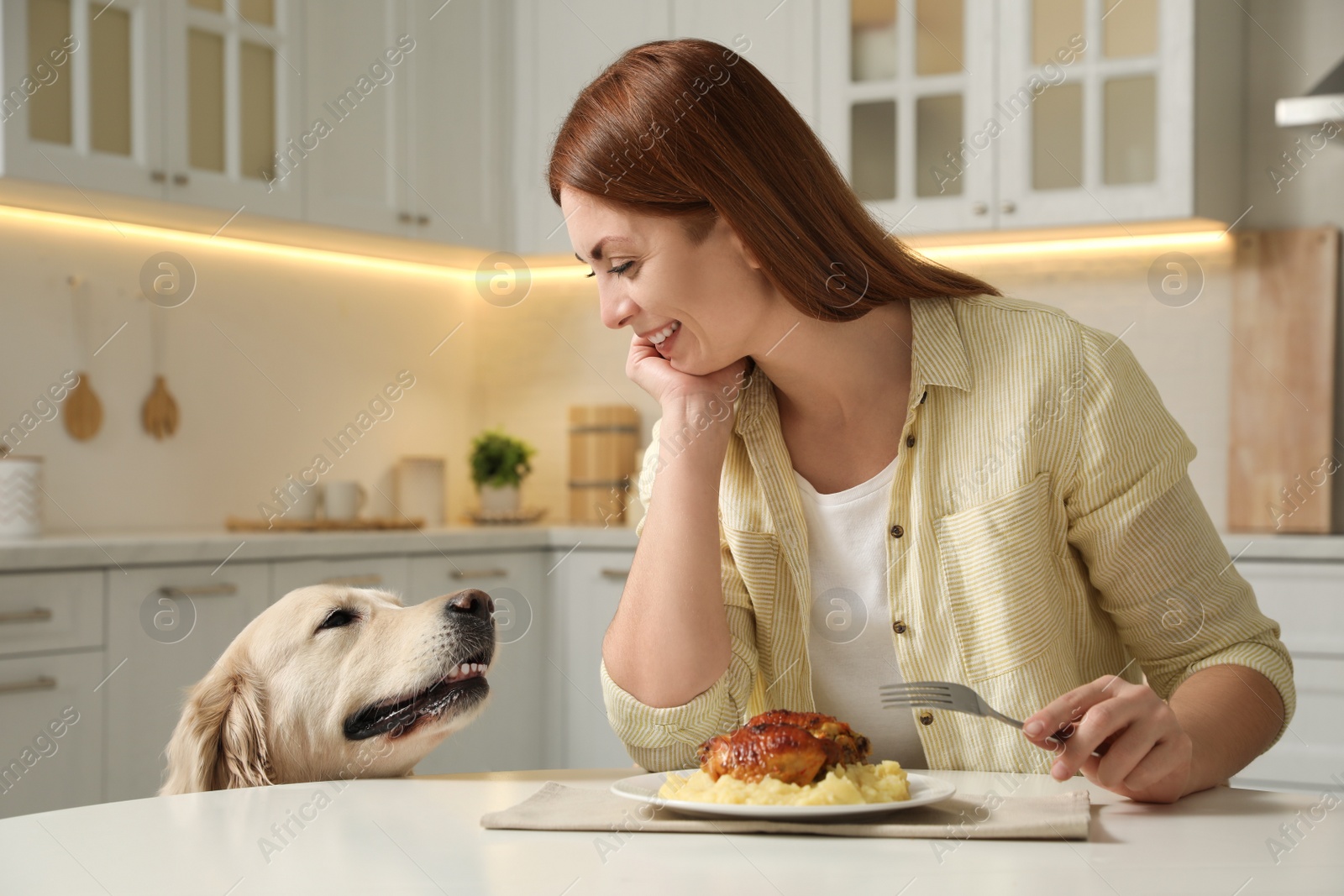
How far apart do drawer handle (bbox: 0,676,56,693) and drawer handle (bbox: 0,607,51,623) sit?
0.35 feet

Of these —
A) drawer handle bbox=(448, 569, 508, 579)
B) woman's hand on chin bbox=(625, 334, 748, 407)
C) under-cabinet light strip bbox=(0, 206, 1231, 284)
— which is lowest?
drawer handle bbox=(448, 569, 508, 579)

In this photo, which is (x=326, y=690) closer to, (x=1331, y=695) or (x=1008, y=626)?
(x=1008, y=626)

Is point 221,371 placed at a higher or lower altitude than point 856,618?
higher

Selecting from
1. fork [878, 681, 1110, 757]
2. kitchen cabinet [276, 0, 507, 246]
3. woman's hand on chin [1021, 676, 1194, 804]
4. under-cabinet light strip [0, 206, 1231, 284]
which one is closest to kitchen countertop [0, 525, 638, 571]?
under-cabinet light strip [0, 206, 1231, 284]

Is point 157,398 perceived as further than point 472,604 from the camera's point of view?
Yes

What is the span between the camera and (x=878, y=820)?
812mm

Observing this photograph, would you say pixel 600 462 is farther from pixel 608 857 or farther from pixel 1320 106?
pixel 608 857

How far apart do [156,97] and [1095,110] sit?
2.13 meters

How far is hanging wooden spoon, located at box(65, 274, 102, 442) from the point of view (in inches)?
118

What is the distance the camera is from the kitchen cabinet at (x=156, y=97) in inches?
102

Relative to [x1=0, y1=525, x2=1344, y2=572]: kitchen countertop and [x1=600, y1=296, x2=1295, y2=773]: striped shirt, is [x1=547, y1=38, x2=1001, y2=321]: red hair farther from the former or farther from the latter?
[x1=0, y1=525, x2=1344, y2=572]: kitchen countertop

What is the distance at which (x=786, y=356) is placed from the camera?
4.18 feet

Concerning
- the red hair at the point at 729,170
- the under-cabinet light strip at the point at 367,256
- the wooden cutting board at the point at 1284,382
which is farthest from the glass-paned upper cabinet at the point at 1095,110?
the red hair at the point at 729,170

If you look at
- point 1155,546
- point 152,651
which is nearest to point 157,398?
point 152,651
